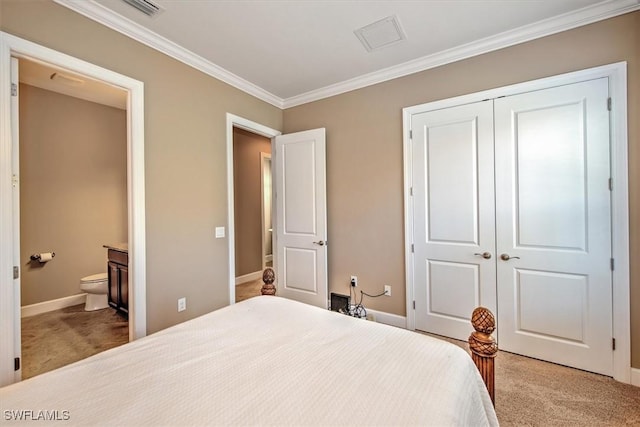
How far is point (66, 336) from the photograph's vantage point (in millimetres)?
2713

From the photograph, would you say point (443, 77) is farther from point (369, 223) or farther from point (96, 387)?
Result: point (96, 387)

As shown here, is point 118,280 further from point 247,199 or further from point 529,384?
point 529,384

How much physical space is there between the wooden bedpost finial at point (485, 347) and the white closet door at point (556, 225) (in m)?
1.41

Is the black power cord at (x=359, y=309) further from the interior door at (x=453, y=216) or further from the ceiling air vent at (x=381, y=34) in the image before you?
the ceiling air vent at (x=381, y=34)

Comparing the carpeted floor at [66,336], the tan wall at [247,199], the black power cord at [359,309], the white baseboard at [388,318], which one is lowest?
the carpeted floor at [66,336]

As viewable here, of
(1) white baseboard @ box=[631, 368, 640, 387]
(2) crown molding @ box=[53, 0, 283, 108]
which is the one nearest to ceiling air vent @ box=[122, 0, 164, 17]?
(2) crown molding @ box=[53, 0, 283, 108]

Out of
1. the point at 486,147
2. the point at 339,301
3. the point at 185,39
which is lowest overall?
the point at 339,301

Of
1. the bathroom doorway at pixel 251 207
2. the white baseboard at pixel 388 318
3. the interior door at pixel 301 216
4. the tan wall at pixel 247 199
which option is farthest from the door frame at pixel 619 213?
the tan wall at pixel 247 199

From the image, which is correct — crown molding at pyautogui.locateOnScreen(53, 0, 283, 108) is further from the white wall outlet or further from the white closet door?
the white closet door

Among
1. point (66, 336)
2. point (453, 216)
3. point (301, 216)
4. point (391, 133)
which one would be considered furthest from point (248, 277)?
point (453, 216)

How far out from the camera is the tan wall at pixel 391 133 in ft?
6.31

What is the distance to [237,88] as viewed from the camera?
3.05 metres

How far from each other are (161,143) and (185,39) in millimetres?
900

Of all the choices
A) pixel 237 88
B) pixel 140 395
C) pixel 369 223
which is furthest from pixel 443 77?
pixel 140 395
